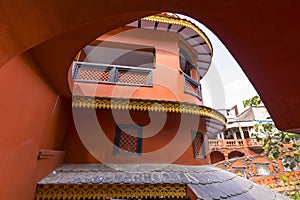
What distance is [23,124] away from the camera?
238 cm

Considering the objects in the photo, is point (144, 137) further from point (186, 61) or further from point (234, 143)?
point (234, 143)

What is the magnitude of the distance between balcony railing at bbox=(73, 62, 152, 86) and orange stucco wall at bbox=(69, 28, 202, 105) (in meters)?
0.20

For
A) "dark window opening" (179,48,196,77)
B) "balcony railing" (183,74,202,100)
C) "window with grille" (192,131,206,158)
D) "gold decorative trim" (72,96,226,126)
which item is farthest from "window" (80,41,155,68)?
"window with grille" (192,131,206,158)

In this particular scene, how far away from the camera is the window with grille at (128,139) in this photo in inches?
175

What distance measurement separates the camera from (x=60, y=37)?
6.81 feet

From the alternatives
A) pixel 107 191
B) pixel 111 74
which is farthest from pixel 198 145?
pixel 111 74

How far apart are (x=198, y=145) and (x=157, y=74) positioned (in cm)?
279

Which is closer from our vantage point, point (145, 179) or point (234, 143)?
point (145, 179)

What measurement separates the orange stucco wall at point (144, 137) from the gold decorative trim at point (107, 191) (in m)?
1.33

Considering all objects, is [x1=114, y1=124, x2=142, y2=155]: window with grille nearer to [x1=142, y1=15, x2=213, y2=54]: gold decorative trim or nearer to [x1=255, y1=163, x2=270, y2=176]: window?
[x1=142, y1=15, x2=213, y2=54]: gold decorative trim

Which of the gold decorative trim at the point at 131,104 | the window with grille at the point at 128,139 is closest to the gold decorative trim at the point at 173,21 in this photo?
the gold decorative trim at the point at 131,104

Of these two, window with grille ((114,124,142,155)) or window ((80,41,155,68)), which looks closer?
window with grille ((114,124,142,155))

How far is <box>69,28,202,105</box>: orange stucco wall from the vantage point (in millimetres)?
4805

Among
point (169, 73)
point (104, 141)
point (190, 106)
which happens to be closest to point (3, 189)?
point (104, 141)
